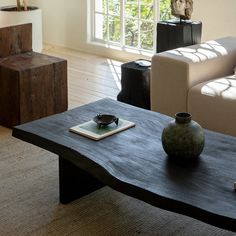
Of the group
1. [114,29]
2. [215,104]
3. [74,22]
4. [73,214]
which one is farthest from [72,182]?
[74,22]

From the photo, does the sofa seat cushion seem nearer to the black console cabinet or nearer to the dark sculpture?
the black console cabinet

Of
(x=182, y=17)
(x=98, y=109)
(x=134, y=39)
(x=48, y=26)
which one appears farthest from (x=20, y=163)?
(x=48, y=26)

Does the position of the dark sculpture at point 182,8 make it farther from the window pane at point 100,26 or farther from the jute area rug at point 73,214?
the window pane at point 100,26

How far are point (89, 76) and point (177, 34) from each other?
1386mm

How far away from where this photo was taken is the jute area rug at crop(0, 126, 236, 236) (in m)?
2.67

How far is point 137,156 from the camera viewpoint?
248 cm

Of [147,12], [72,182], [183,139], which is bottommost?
[72,182]

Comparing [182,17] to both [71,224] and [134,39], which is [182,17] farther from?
[71,224]

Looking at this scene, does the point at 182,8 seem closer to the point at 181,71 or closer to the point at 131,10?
the point at 181,71

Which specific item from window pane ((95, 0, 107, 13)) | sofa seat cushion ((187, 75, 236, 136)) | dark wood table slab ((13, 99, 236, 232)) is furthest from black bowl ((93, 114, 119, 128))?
window pane ((95, 0, 107, 13))

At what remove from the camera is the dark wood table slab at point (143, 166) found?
6.89 ft

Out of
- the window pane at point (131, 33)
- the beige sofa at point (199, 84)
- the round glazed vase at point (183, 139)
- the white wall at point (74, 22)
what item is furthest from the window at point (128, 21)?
the round glazed vase at point (183, 139)

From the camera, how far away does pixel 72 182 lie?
114 inches

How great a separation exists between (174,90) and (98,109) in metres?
0.78
